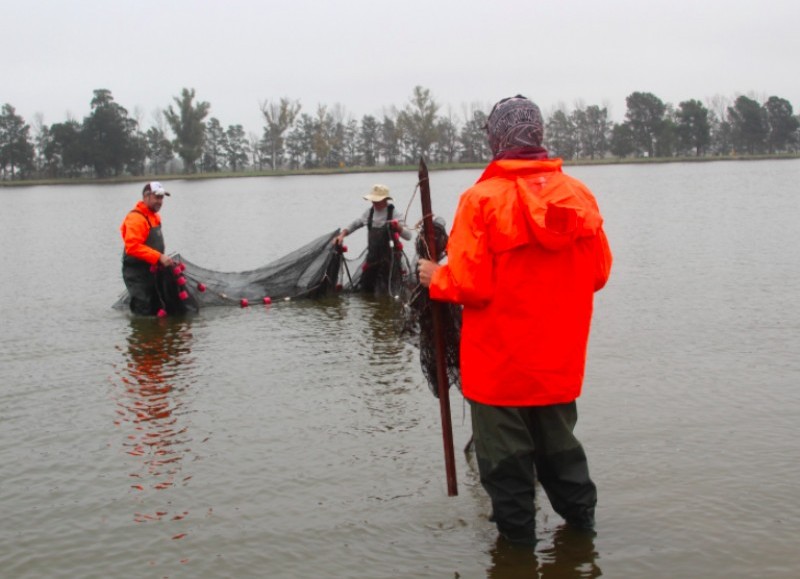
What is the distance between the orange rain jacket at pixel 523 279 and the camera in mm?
4070

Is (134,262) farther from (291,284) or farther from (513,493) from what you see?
(513,493)

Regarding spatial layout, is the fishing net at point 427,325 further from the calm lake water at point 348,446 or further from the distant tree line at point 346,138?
the distant tree line at point 346,138

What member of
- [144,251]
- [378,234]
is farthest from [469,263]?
[378,234]

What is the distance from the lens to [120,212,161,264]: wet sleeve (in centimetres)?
1142

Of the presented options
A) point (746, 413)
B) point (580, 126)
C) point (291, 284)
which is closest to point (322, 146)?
point (580, 126)

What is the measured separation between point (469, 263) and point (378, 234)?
9102 mm

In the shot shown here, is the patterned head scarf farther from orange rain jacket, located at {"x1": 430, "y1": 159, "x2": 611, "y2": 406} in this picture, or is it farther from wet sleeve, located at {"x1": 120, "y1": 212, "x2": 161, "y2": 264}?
wet sleeve, located at {"x1": 120, "y1": 212, "x2": 161, "y2": 264}

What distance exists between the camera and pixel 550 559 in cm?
463

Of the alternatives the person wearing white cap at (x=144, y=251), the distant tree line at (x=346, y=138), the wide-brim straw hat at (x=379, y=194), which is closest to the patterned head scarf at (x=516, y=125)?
the person wearing white cap at (x=144, y=251)

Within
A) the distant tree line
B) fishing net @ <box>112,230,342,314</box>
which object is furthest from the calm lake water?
the distant tree line

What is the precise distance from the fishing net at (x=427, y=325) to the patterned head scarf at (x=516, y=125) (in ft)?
2.26

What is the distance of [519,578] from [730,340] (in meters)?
5.82

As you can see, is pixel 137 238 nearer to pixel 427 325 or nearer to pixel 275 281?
pixel 275 281

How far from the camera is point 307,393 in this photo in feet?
26.5
